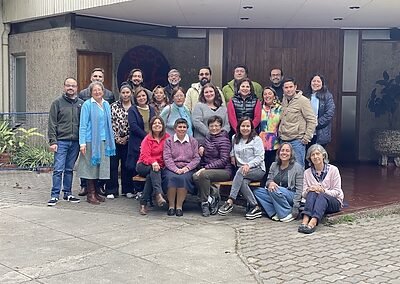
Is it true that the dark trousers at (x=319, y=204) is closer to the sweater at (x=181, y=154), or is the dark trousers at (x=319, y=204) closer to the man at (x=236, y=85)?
the sweater at (x=181, y=154)

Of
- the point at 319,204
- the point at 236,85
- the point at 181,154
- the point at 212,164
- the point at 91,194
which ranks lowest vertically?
the point at 91,194

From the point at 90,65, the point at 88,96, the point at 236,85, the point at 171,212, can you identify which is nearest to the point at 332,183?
the point at 171,212

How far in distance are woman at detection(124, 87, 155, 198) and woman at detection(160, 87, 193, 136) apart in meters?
0.30

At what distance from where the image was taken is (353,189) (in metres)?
9.34

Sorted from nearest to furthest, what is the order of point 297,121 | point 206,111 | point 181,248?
point 181,248 → point 297,121 → point 206,111

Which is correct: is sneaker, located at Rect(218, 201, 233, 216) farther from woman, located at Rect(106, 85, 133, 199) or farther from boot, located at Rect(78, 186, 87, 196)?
boot, located at Rect(78, 186, 87, 196)

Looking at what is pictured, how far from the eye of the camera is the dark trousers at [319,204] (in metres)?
7.08

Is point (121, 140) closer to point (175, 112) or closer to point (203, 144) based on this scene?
point (175, 112)

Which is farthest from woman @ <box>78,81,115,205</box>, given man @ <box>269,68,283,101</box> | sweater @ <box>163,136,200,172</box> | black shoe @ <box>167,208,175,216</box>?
man @ <box>269,68,283,101</box>

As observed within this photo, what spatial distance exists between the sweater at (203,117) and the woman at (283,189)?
3.44 feet

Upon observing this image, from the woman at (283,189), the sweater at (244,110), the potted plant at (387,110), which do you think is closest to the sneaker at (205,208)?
the woman at (283,189)

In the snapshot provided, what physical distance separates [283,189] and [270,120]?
1252 mm

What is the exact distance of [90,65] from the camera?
1195cm

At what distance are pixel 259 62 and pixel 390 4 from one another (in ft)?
12.1
